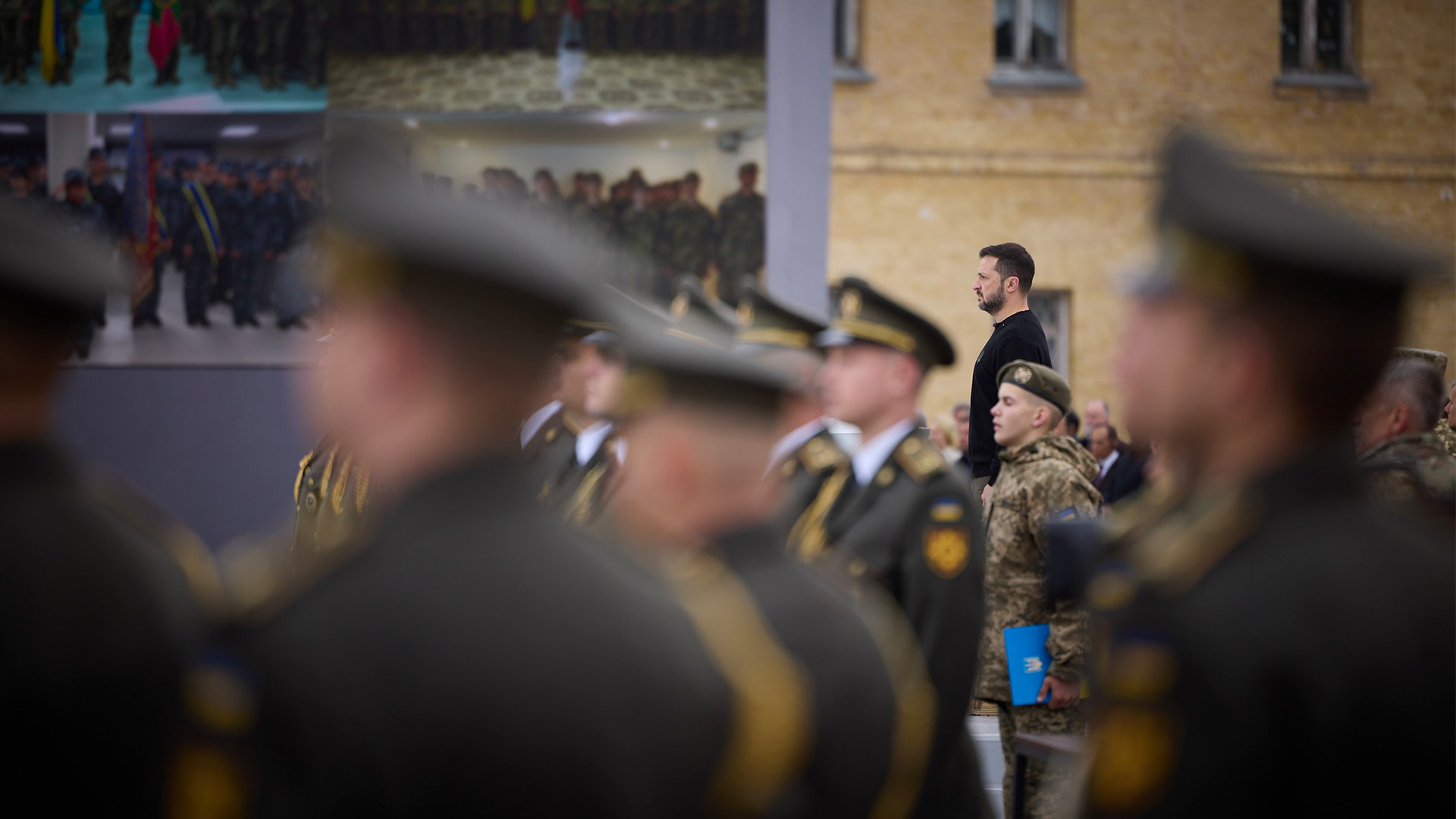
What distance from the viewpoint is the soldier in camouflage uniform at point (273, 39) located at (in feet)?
35.3

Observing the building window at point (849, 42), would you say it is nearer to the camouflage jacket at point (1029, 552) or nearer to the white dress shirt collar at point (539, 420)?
the white dress shirt collar at point (539, 420)

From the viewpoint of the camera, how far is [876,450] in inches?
139

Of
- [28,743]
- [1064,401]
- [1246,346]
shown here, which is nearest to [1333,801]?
[1246,346]

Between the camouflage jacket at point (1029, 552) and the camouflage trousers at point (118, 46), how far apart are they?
8.60 m

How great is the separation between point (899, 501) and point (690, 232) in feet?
23.9

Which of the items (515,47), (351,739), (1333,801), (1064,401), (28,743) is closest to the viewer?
(351,739)

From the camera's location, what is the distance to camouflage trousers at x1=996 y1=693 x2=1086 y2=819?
4266 millimetres

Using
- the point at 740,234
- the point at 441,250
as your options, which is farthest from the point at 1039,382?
the point at 740,234

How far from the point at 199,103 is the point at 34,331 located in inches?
389

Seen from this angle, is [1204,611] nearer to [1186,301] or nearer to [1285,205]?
[1186,301]

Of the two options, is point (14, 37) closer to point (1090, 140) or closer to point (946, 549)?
point (946, 549)

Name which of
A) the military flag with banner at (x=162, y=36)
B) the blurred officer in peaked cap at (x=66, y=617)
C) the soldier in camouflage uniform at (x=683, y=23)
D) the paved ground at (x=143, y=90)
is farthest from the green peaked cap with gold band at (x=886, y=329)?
the military flag with banner at (x=162, y=36)

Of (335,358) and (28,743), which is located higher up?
(335,358)

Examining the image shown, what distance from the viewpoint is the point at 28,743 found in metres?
1.48
